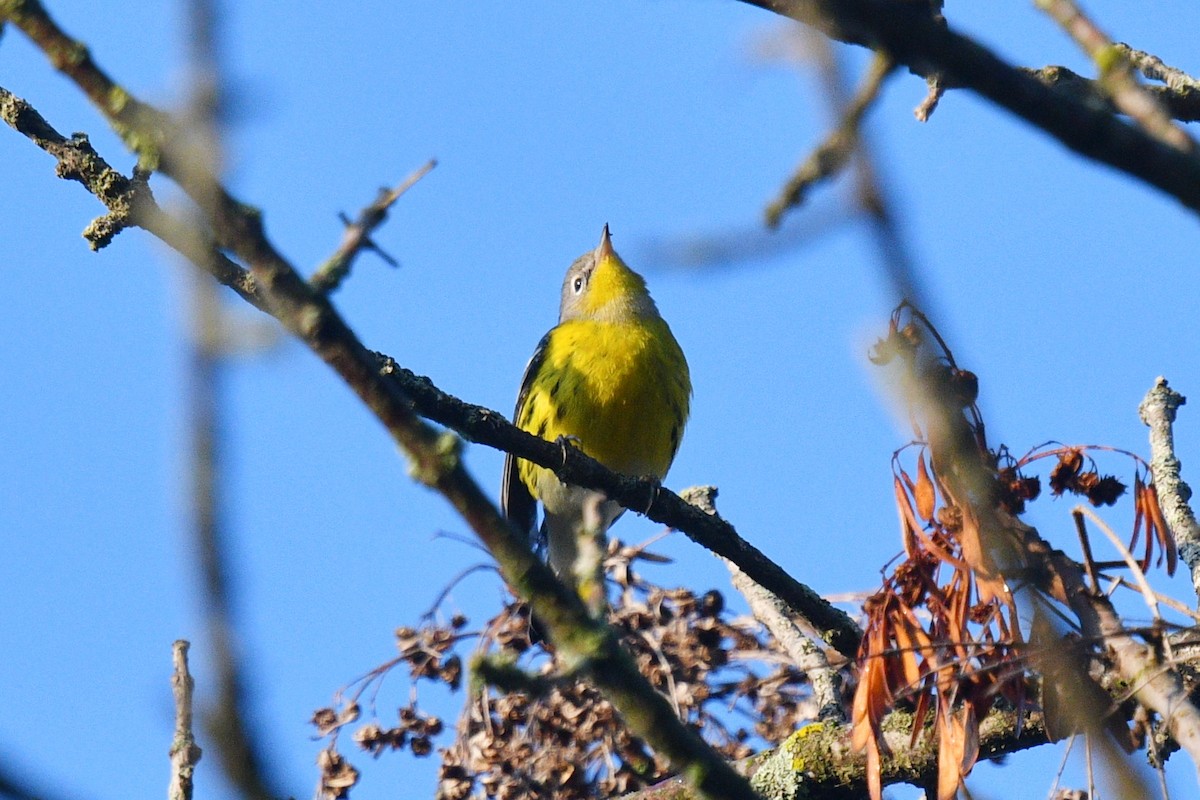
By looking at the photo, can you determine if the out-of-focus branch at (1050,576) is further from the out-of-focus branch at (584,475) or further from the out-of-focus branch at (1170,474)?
the out-of-focus branch at (584,475)

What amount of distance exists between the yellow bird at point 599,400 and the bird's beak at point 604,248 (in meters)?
0.40

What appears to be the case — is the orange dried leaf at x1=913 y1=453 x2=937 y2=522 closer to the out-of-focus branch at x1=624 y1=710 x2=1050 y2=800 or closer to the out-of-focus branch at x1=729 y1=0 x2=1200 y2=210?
the out-of-focus branch at x1=624 y1=710 x2=1050 y2=800

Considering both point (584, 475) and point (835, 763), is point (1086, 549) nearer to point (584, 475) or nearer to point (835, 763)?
point (835, 763)

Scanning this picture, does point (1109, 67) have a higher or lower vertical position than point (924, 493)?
lower

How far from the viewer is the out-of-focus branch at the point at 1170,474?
405 cm

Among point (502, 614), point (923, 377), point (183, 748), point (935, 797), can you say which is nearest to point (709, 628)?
point (502, 614)

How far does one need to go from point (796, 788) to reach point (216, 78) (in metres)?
3.40

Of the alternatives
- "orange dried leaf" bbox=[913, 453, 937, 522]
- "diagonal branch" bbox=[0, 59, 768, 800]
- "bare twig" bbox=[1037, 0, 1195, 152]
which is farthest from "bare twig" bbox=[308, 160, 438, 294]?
"orange dried leaf" bbox=[913, 453, 937, 522]

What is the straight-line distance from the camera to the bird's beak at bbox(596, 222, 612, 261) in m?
9.30

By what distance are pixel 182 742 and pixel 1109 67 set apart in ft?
7.21

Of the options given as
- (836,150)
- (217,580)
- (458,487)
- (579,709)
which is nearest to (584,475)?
(579,709)

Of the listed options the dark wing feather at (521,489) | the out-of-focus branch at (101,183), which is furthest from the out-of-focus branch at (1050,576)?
the dark wing feather at (521,489)

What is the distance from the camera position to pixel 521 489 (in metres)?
8.46

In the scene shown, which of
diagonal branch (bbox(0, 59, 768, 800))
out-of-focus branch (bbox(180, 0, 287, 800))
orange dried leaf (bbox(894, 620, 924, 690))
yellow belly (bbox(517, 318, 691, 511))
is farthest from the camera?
yellow belly (bbox(517, 318, 691, 511))
